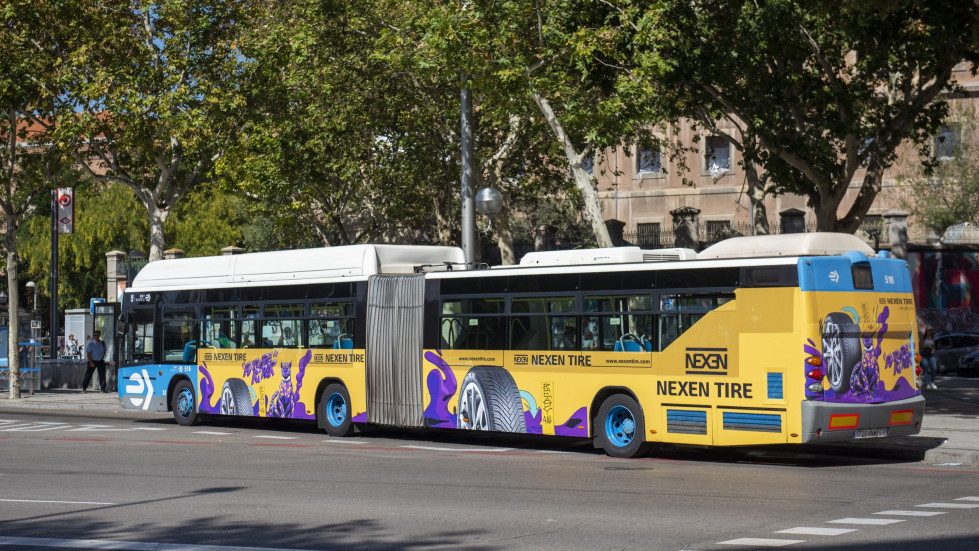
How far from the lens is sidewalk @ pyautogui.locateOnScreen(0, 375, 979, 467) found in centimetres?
1547

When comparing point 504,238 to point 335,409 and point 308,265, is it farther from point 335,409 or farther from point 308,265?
point 335,409

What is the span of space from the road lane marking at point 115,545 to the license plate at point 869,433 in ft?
27.3

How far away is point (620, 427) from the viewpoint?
16266 millimetres

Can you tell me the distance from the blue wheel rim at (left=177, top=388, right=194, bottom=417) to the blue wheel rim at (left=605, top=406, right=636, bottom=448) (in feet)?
32.7

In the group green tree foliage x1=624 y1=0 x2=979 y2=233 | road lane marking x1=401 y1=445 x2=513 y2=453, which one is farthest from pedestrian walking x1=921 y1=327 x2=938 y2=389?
road lane marking x1=401 y1=445 x2=513 y2=453

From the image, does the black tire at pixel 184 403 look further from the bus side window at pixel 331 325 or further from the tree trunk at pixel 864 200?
the tree trunk at pixel 864 200

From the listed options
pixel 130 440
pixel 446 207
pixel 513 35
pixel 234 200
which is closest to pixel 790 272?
pixel 513 35

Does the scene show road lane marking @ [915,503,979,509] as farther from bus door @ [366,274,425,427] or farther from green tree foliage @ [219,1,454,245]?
green tree foliage @ [219,1,454,245]

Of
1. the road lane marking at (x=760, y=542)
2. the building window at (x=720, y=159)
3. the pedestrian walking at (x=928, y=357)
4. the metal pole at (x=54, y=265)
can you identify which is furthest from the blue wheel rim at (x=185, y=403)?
the building window at (x=720, y=159)

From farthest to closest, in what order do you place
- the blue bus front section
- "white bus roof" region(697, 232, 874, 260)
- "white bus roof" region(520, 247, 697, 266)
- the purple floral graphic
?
the blue bus front section < the purple floral graphic < "white bus roof" region(520, 247, 697, 266) < "white bus roof" region(697, 232, 874, 260)

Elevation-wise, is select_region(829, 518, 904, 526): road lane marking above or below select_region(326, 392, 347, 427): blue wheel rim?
below

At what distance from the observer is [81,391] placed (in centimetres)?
3450

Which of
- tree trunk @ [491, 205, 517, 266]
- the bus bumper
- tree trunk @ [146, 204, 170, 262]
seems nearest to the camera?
the bus bumper

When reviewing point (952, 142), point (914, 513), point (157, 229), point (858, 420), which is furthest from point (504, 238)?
point (952, 142)
